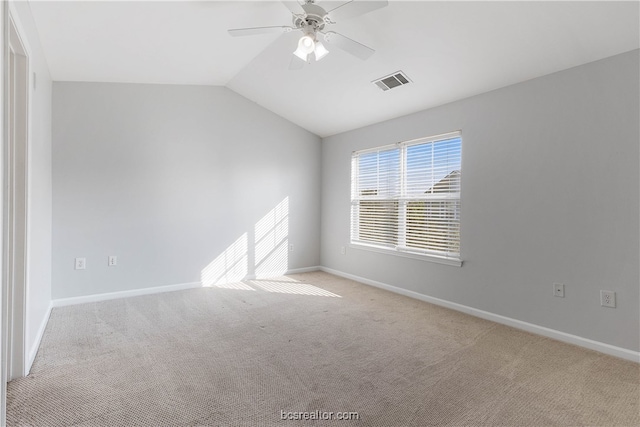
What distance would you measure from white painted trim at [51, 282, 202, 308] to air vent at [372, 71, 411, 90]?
3.41m

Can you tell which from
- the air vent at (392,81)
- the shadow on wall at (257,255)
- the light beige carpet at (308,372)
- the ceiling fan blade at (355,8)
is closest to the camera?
the light beige carpet at (308,372)

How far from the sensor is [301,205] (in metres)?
5.41

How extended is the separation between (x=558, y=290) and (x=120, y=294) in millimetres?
4581

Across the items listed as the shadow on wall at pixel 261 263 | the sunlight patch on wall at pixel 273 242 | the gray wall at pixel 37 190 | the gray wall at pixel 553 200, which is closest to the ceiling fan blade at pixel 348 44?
the gray wall at pixel 553 200

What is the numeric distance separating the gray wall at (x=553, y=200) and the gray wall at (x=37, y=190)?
367 centimetres

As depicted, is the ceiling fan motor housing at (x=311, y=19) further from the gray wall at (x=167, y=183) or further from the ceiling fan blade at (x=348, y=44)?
the gray wall at (x=167, y=183)

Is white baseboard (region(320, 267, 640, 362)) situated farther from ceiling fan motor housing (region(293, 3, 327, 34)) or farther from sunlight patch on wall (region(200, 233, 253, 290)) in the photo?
ceiling fan motor housing (region(293, 3, 327, 34))

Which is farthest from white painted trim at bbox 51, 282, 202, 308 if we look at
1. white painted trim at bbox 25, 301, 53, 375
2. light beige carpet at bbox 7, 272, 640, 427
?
white painted trim at bbox 25, 301, 53, 375

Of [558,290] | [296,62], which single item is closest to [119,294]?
[296,62]

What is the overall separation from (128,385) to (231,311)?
1.46m

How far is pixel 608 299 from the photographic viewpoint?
8.38 ft

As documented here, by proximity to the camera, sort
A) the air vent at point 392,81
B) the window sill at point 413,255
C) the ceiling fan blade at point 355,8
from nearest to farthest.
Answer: the ceiling fan blade at point 355,8 → the air vent at point 392,81 → the window sill at point 413,255

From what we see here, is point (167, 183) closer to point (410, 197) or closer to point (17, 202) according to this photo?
point (17, 202)

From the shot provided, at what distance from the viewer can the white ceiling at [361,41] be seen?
2.40 meters
